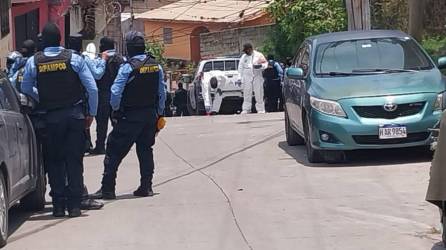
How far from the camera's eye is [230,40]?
46.3 meters

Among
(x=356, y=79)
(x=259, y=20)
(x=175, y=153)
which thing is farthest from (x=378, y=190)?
(x=259, y=20)

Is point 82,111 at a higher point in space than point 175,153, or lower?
A: higher

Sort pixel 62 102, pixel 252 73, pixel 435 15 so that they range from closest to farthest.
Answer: pixel 62 102 → pixel 252 73 → pixel 435 15

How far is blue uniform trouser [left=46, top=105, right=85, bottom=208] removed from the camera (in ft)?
32.2

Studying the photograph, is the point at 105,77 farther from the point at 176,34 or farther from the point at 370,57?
the point at 176,34

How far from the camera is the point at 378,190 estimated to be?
1055cm

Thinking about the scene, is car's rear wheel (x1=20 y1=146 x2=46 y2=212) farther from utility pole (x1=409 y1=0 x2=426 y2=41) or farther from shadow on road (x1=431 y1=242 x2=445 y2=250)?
utility pole (x1=409 y1=0 x2=426 y2=41)

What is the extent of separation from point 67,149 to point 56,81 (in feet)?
2.28

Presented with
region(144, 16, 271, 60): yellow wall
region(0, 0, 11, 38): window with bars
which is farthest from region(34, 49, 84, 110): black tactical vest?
region(144, 16, 271, 60): yellow wall

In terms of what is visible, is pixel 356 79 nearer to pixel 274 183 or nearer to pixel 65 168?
pixel 274 183

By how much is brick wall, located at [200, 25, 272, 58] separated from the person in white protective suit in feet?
67.7

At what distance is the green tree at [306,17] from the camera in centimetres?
3055

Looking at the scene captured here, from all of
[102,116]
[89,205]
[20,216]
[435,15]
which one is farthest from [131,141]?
[435,15]

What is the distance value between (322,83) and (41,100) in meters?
4.16
